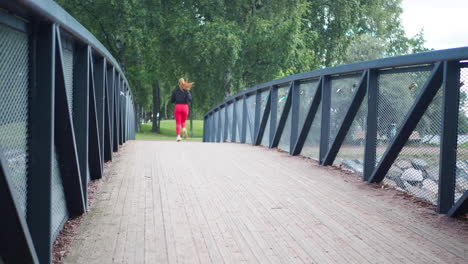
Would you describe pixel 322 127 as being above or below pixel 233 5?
below

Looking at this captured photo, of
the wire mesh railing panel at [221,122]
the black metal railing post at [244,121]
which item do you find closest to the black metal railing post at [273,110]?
the black metal railing post at [244,121]

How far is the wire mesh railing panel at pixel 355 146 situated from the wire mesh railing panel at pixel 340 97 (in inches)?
7.6

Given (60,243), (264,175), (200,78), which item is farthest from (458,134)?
(200,78)

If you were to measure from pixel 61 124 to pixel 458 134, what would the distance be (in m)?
3.20

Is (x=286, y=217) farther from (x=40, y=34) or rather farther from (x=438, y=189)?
(x=40, y=34)

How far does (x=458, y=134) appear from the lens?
16.1 feet

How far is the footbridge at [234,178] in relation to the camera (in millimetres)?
3258

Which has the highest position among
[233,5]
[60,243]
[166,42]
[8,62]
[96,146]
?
[233,5]

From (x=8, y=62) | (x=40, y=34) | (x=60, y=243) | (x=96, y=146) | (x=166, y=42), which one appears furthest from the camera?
(x=166, y=42)

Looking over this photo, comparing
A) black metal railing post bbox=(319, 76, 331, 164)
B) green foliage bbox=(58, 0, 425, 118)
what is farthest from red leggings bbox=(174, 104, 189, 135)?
green foliage bbox=(58, 0, 425, 118)

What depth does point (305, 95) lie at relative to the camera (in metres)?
9.39

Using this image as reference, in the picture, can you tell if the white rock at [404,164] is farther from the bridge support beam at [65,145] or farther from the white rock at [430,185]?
the bridge support beam at [65,145]

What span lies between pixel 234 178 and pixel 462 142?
2.83 meters

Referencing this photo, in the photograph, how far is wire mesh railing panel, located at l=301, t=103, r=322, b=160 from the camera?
8711 mm
